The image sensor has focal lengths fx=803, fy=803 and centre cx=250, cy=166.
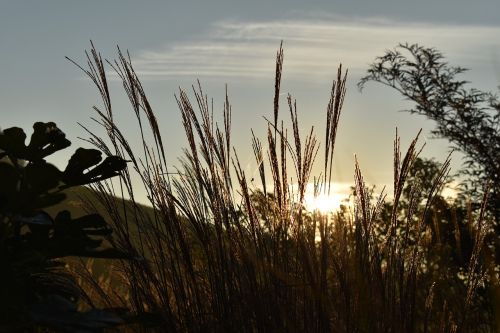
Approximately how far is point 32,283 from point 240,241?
83 centimetres

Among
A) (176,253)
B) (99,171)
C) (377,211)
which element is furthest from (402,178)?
(99,171)

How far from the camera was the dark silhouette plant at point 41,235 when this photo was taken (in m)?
1.59

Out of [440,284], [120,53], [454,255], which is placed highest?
[120,53]

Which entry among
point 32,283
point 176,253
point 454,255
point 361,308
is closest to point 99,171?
point 32,283

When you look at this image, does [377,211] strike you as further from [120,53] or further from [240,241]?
[120,53]

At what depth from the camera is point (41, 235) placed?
1805 millimetres

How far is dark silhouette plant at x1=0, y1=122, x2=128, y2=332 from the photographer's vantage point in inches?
62.8

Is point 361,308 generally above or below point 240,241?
below

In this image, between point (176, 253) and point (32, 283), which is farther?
point (176, 253)

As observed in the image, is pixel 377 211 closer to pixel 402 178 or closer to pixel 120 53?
pixel 402 178

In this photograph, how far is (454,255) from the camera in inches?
215

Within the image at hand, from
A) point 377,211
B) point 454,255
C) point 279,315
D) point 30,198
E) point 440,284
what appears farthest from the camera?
point 454,255

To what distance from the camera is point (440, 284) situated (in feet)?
11.4

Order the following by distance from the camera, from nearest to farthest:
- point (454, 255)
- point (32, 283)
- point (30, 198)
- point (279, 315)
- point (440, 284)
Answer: point (30, 198)
point (32, 283)
point (279, 315)
point (440, 284)
point (454, 255)
